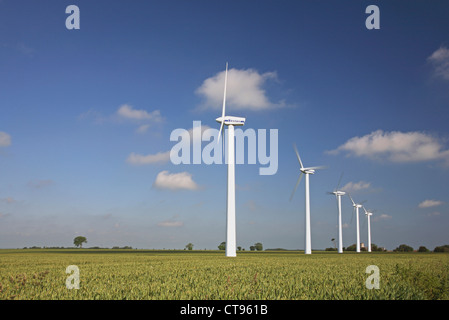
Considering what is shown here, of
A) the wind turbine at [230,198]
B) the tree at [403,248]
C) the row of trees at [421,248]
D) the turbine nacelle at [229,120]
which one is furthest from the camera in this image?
the tree at [403,248]

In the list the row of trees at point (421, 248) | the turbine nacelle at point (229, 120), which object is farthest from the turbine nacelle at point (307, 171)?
the row of trees at point (421, 248)

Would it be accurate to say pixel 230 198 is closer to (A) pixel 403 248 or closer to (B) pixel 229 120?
(B) pixel 229 120

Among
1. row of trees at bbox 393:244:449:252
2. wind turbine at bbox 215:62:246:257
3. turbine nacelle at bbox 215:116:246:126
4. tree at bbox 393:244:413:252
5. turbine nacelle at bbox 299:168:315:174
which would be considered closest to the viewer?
wind turbine at bbox 215:62:246:257

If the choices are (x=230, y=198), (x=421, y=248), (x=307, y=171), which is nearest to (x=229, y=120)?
(x=230, y=198)

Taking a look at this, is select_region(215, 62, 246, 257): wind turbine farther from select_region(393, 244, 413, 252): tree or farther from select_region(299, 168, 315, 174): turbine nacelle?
select_region(393, 244, 413, 252): tree

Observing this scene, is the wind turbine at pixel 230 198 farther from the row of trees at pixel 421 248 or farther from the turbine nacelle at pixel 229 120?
the row of trees at pixel 421 248

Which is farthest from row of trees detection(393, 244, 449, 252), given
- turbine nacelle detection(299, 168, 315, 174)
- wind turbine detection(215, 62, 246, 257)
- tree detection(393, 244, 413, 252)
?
wind turbine detection(215, 62, 246, 257)

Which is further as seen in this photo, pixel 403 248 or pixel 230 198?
pixel 403 248

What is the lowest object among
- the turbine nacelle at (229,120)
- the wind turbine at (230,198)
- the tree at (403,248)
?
the tree at (403,248)

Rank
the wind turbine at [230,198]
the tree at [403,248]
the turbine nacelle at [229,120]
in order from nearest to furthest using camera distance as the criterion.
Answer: the wind turbine at [230,198] < the turbine nacelle at [229,120] < the tree at [403,248]
